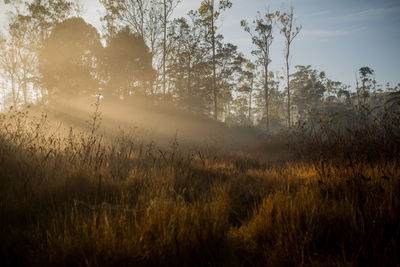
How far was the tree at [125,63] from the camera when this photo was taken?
17203 mm

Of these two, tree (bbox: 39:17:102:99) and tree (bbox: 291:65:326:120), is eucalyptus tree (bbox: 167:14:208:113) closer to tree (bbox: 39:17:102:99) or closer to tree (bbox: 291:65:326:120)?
tree (bbox: 39:17:102:99)

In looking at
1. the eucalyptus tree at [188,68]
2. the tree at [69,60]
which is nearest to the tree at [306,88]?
the eucalyptus tree at [188,68]

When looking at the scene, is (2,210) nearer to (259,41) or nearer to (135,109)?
(135,109)

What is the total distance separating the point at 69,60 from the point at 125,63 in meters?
4.39

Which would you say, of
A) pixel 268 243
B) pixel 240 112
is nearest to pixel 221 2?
pixel 268 243

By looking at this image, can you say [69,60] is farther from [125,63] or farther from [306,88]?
[306,88]

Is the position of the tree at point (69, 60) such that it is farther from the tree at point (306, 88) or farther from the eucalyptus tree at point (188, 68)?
the tree at point (306, 88)

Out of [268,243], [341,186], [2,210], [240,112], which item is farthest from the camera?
[240,112]

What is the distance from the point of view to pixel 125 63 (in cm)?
1747

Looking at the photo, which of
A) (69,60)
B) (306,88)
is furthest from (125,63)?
(306,88)

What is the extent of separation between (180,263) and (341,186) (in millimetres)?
2208

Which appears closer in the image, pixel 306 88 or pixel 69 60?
pixel 69 60

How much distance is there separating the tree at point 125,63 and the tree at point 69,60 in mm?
1322

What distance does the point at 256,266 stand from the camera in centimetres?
134
